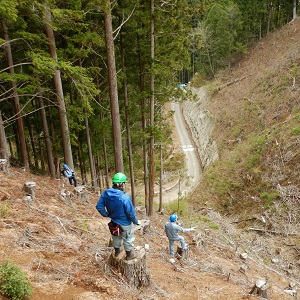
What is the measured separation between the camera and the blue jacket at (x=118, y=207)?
197 inches

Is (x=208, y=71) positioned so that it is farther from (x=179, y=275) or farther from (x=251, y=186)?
(x=179, y=275)

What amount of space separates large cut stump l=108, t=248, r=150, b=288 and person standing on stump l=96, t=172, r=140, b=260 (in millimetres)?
122

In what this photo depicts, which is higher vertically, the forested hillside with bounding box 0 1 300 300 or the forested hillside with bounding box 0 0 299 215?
the forested hillside with bounding box 0 0 299 215

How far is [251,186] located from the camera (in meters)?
19.8

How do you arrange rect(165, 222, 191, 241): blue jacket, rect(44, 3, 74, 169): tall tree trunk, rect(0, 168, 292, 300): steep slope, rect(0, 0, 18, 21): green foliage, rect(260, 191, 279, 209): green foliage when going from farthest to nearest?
rect(260, 191, 279, 209): green foliage
rect(44, 3, 74, 169): tall tree trunk
rect(165, 222, 191, 241): blue jacket
rect(0, 0, 18, 21): green foliage
rect(0, 168, 292, 300): steep slope

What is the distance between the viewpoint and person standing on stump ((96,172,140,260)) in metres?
5.03

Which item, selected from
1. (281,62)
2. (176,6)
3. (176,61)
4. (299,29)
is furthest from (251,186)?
(299,29)

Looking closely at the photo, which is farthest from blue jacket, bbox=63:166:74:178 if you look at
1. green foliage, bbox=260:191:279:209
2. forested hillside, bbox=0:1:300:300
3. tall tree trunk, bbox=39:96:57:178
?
green foliage, bbox=260:191:279:209

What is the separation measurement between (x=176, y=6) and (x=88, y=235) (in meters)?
9.94

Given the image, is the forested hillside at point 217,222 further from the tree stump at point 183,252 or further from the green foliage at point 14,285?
the green foliage at point 14,285

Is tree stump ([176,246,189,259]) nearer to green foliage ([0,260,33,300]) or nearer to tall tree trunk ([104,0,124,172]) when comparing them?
tall tree trunk ([104,0,124,172])

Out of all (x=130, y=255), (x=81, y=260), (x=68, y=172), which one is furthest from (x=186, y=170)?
(x=130, y=255)

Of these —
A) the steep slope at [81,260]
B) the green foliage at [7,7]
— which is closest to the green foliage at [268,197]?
the steep slope at [81,260]

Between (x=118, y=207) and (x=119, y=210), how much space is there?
2.5 inches
